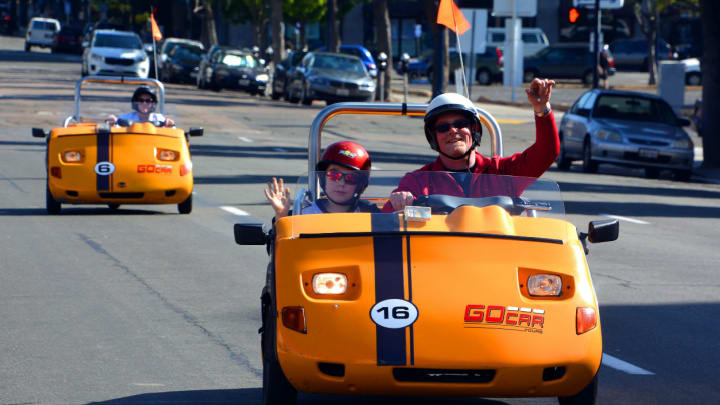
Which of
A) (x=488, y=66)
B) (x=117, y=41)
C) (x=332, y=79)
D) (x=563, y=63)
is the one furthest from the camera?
(x=563, y=63)

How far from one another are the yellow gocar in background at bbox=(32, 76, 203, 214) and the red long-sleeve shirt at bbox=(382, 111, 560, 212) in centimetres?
859

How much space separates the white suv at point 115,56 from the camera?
51.2m

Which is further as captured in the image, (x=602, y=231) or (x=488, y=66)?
(x=488, y=66)

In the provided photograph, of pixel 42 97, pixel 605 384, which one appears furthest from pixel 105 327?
pixel 42 97

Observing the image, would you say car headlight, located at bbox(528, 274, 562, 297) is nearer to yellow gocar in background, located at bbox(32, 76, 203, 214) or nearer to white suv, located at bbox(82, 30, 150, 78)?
yellow gocar in background, located at bbox(32, 76, 203, 214)

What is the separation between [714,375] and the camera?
7.78 meters

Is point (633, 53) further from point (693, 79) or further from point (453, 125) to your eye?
point (453, 125)

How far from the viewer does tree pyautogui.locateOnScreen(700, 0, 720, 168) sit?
27.3 meters

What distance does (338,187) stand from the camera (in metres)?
6.88

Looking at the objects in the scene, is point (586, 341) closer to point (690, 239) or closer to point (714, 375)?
point (714, 375)

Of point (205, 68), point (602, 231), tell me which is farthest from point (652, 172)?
point (205, 68)

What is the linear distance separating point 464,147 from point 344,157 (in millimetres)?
597

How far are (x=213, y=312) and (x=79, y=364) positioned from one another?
1.89 m

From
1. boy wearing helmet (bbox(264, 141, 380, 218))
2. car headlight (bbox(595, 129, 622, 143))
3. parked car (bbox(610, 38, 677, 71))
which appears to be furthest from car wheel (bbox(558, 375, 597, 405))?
parked car (bbox(610, 38, 677, 71))
